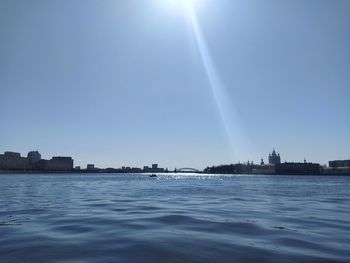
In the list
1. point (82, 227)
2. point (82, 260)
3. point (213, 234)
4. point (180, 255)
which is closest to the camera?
point (82, 260)

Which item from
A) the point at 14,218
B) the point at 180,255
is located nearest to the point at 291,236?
the point at 180,255

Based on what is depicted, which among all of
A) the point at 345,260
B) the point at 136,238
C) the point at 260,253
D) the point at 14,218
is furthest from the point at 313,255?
the point at 14,218

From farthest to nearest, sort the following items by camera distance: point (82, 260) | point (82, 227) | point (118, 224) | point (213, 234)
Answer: point (118, 224) → point (82, 227) → point (213, 234) → point (82, 260)

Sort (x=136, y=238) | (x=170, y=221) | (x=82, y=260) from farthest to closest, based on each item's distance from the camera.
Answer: (x=170, y=221)
(x=136, y=238)
(x=82, y=260)

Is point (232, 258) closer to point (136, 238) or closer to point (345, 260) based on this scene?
point (345, 260)

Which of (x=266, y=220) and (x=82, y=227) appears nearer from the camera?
(x=82, y=227)

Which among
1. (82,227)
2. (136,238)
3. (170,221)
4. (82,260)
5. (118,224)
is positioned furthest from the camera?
(170,221)

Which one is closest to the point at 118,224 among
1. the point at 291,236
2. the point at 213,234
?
the point at 213,234

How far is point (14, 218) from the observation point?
21.0 m

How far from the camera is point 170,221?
19844 mm

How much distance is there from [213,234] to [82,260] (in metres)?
6.66

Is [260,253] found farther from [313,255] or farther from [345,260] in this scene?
[345,260]

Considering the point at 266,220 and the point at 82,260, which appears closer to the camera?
the point at 82,260

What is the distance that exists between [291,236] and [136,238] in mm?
6588
